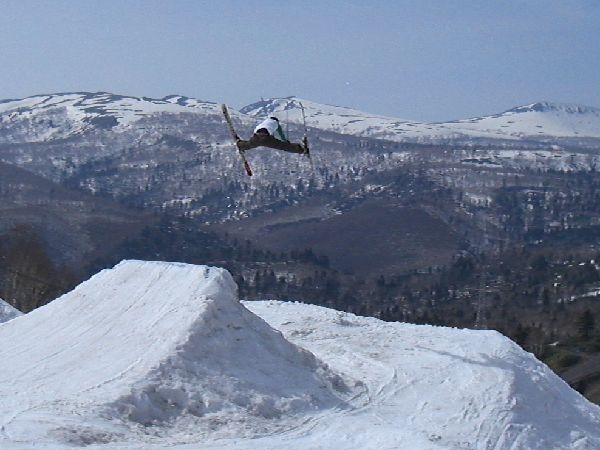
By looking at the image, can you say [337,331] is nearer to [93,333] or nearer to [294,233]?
[93,333]

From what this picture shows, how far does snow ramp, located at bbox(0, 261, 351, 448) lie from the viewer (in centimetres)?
1268

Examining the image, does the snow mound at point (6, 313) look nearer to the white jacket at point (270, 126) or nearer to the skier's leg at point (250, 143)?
the skier's leg at point (250, 143)

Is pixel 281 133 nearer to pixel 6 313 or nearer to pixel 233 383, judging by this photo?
pixel 233 383

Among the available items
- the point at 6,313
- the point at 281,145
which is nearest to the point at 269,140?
the point at 281,145

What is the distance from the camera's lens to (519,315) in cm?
8525

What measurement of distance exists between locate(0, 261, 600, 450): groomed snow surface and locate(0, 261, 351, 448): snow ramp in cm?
3

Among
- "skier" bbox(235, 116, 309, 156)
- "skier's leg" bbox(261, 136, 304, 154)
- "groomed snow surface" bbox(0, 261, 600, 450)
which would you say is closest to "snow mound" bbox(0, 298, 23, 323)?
"groomed snow surface" bbox(0, 261, 600, 450)

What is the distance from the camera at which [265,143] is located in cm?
1922

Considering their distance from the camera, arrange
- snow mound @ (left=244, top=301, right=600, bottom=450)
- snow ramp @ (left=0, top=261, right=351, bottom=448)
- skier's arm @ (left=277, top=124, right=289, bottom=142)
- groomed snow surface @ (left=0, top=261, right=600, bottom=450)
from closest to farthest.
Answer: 1. snow ramp @ (left=0, top=261, right=351, bottom=448)
2. groomed snow surface @ (left=0, top=261, right=600, bottom=450)
3. snow mound @ (left=244, top=301, right=600, bottom=450)
4. skier's arm @ (left=277, top=124, right=289, bottom=142)

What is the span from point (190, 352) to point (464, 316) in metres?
70.9

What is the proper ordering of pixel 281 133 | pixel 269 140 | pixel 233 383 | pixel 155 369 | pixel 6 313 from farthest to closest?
pixel 6 313, pixel 281 133, pixel 269 140, pixel 233 383, pixel 155 369

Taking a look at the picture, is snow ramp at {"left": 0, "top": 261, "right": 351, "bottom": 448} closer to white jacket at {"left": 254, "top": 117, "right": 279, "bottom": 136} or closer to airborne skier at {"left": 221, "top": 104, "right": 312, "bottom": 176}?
airborne skier at {"left": 221, "top": 104, "right": 312, "bottom": 176}

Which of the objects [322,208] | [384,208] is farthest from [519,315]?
[322,208]

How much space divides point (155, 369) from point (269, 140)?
6859 millimetres
